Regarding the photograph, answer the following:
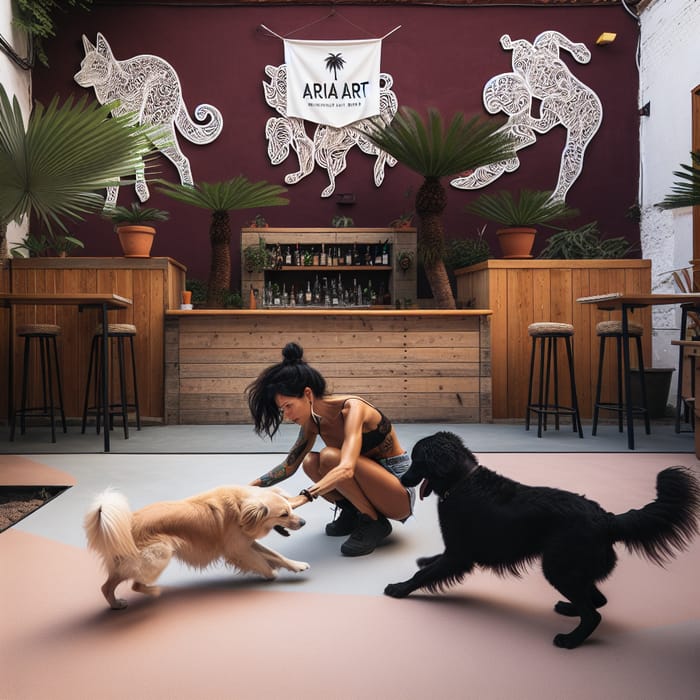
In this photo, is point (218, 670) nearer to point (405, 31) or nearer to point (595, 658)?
point (595, 658)

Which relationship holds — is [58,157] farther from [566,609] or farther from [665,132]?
[665,132]

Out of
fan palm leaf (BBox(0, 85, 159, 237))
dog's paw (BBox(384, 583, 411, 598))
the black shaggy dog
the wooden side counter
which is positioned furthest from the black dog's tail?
the wooden side counter

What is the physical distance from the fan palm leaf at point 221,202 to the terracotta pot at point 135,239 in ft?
1.38

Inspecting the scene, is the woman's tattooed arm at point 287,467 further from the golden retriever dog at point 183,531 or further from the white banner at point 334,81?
the white banner at point 334,81

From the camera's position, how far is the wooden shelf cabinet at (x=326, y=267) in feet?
22.0

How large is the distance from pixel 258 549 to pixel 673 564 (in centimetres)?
133

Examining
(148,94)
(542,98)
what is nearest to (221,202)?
(148,94)

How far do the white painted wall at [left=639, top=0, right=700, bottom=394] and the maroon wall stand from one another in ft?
0.75

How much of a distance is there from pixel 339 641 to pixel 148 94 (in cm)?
696

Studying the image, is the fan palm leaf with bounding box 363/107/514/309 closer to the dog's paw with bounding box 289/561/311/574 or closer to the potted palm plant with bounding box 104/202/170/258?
the potted palm plant with bounding box 104/202/170/258

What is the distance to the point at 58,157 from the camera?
3148mm

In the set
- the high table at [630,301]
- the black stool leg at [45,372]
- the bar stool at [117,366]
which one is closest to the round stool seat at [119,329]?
the bar stool at [117,366]

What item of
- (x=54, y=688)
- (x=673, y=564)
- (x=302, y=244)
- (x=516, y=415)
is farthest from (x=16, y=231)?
(x=673, y=564)

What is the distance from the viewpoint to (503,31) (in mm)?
7254
